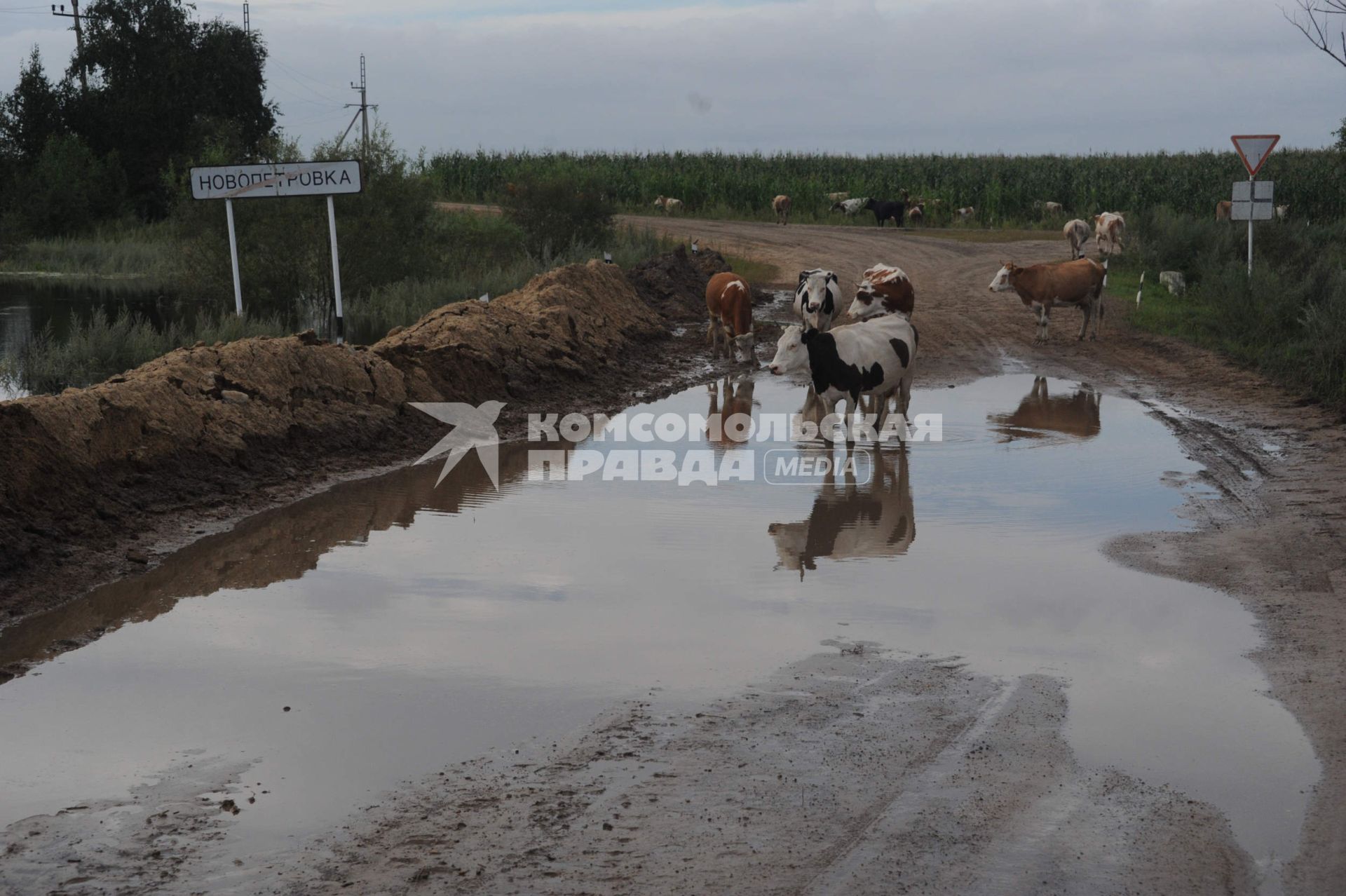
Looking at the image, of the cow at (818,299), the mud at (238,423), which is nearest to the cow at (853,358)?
the mud at (238,423)

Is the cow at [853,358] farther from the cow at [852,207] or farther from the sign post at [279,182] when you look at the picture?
the cow at [852,207]

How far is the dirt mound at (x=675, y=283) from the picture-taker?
2622cm

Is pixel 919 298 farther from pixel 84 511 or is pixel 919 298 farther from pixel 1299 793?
pixel 1299 793

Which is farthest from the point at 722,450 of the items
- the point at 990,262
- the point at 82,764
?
the point at 990,262

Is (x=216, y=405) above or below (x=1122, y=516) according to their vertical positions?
above

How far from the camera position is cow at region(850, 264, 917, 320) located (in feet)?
65.5

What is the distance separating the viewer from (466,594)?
896 cm

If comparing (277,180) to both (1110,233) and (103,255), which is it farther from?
(103,255)

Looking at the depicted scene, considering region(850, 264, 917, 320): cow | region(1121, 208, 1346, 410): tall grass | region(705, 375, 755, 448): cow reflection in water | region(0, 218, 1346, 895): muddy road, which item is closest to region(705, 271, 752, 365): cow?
region(705, 375, 755, 448): cow reflection in water

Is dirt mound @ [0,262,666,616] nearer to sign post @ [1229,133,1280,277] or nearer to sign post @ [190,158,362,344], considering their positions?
sign post @ [190,158,362,344]

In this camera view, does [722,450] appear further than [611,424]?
No

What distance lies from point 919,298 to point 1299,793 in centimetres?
2272

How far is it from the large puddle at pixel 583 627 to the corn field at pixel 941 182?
29492 mm

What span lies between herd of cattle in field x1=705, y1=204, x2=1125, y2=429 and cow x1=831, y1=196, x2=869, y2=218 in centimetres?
2620
